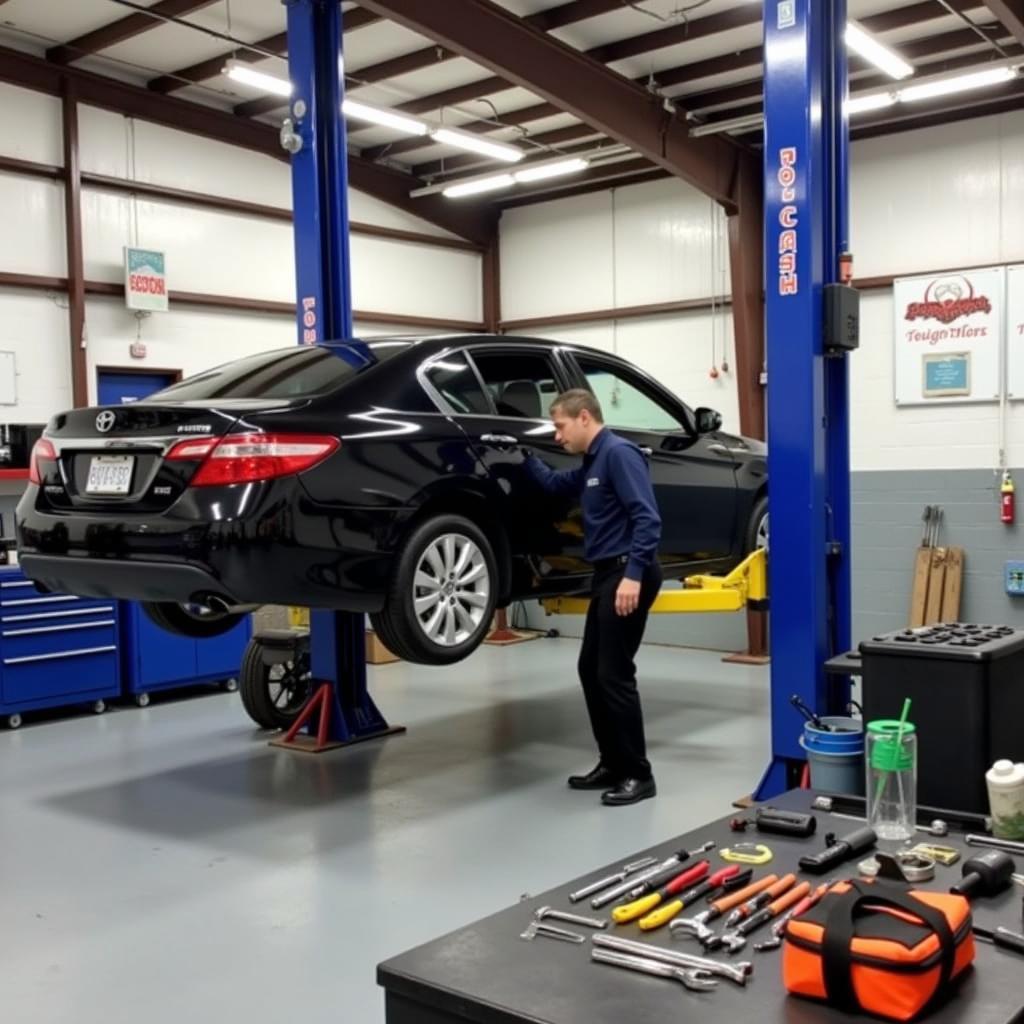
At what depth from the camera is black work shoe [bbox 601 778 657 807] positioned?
Result: 4.63 metres

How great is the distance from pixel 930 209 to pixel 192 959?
729cm

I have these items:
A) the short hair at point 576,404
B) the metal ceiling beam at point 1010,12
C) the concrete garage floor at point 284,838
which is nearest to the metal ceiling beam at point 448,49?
the metal ceiling beam at point 1010,12

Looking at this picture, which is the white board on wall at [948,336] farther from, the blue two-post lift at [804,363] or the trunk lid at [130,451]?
the trunk lid at [130,451]

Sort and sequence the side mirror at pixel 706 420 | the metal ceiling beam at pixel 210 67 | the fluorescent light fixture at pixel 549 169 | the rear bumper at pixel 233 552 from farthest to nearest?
the fluorescent light fixture at pixel 549 169, the metal ceiling beam at pixel 210 67, the side mirror at pixel 706 420, the rear bumper at pixel 233 552

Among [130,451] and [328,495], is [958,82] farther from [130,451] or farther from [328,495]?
[130,451]

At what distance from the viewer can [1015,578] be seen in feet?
25.7

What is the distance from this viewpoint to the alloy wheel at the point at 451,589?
3.91 meters

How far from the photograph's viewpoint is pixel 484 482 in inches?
164

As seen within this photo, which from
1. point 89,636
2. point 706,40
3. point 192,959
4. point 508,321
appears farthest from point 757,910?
point 508,321

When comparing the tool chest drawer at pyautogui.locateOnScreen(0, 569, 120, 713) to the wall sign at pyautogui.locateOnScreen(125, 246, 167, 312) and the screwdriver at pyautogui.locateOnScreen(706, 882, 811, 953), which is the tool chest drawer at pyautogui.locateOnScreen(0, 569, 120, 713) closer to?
the wall sign at pyautogui.locateOnScreen(125, 246, 167, 312)

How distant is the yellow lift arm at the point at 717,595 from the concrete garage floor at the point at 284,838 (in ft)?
2.49

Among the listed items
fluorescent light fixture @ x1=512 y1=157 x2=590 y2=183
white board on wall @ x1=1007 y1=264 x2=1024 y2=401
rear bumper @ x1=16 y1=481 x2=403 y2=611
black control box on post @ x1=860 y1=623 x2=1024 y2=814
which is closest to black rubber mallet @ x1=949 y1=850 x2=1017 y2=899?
black control box on post @ x1=860 y1=623 x2=1024 y2=814

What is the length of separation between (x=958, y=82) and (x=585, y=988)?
6803mm

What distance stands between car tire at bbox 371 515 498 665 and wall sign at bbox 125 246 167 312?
4.79m
